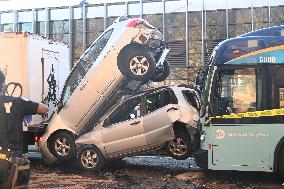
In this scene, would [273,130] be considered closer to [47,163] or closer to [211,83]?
[211,83]

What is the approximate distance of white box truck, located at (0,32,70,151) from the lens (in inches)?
428

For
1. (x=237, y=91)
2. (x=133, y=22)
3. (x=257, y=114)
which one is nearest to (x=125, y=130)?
(x=133, y=22)

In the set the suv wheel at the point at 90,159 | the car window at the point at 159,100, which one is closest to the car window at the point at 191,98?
the car window at the point at 159,100

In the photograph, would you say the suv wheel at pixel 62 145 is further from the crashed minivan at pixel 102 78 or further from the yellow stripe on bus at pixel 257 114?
the yellow stripe on bus at pixel 257 114

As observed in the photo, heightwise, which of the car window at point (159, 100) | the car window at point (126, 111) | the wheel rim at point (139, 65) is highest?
the wheel rim at point (139, 65)

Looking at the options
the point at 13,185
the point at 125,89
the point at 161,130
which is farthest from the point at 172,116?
the point at 13,185

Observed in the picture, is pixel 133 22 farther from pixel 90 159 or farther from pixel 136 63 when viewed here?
pixel 90 159

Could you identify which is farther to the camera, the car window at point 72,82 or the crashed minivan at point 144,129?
the car window at point 72,82

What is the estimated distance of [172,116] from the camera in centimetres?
995

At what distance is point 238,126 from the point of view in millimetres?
8391

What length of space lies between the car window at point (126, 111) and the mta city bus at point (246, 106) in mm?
2008

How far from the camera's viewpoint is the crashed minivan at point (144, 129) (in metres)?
9.98

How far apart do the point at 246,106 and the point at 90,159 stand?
3.75 m

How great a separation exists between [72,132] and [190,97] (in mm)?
2808
